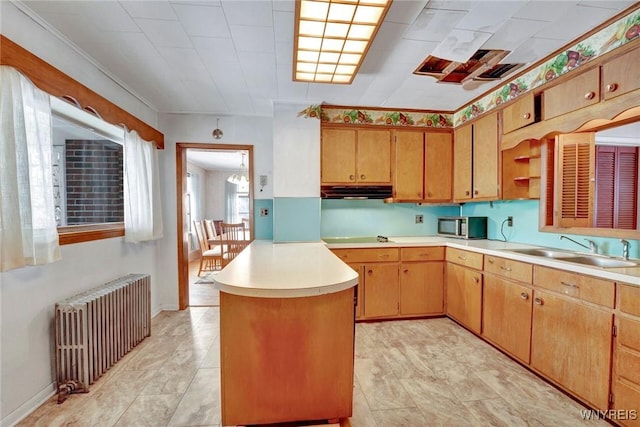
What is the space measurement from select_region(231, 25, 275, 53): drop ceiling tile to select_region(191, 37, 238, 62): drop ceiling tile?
2.5 inches

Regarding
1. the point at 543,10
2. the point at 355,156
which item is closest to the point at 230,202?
the point at 355,156

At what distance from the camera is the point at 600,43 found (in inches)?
69.6

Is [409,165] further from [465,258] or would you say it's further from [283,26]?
[283,26]

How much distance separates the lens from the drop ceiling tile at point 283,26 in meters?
1.61

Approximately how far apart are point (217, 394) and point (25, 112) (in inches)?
80.2

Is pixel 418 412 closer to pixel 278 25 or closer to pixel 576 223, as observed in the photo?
pixel 576 223

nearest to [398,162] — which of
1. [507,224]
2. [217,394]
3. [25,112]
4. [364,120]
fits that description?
[364,120]

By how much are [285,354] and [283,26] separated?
1.89 metres

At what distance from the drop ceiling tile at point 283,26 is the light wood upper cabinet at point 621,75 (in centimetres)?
198

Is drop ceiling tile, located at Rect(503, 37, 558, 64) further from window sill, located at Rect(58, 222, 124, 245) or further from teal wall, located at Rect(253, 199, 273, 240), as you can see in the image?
window sill, located at Rect(58, 222, 124, 245)

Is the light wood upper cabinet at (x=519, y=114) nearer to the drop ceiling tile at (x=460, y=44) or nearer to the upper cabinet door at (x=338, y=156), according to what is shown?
the drop ceiling tile at (x=460, y=44)

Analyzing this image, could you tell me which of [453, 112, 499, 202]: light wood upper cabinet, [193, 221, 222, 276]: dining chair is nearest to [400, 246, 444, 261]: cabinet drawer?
[453, 112, 499, 202]: light wood upper cabinet

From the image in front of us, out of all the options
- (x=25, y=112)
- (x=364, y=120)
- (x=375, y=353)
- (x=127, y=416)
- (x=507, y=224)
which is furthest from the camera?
(x=364, y=120)

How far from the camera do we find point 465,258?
276cm
